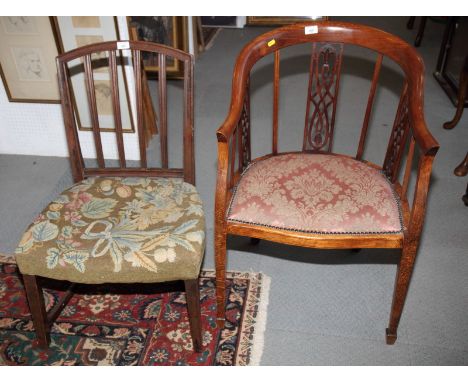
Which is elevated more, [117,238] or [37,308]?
[117,238]

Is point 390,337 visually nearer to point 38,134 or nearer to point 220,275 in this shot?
point 220,275

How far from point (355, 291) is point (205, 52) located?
113 inches

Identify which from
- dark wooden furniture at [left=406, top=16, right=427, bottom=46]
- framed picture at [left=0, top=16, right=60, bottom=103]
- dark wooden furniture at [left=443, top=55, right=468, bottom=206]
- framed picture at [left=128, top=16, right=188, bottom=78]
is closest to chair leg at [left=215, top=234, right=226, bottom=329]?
framed picture at [left=0, top=16, right=60, bottom=103]

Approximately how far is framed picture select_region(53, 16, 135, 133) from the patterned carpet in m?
0.91

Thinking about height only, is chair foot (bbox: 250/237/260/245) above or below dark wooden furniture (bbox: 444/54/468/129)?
below

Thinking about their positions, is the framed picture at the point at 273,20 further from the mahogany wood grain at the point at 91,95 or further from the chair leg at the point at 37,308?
the chair leg at the point at 37,308

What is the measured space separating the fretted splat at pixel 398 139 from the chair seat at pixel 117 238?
65cm

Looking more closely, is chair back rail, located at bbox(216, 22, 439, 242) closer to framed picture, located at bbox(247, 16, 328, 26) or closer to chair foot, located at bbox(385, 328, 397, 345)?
chair foot, located at bbox(385, 328, 397, 345)

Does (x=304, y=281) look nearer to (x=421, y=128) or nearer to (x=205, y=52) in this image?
(x=421, y=128)

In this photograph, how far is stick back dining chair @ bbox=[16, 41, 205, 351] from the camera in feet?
4.29

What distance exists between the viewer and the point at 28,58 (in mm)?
2264

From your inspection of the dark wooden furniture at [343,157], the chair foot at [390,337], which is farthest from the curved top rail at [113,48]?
the chair foot at [390,337]

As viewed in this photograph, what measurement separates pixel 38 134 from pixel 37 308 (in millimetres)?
1362

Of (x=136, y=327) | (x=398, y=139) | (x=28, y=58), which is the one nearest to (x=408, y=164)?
(x=398, y=139)
